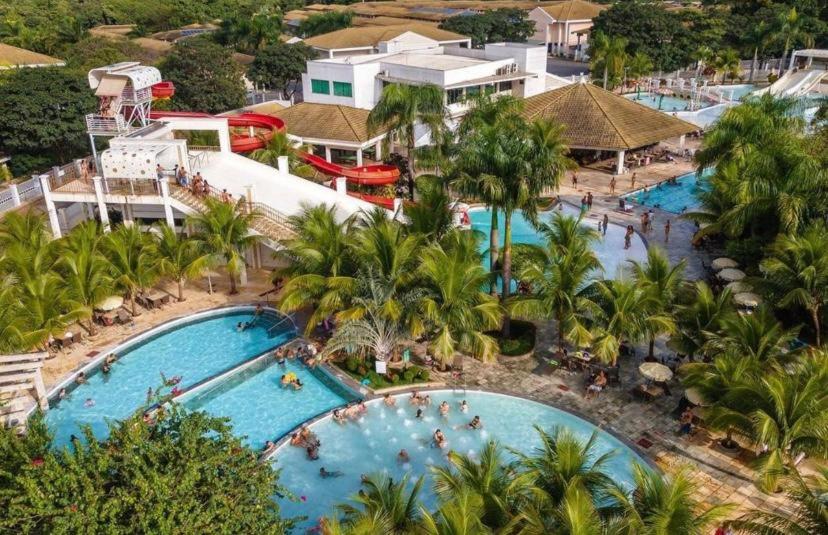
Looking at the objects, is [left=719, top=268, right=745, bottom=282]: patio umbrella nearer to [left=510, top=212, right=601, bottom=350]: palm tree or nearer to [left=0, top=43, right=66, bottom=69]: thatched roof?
[left=510, top=212, right=601, bottom=350]: palm tree

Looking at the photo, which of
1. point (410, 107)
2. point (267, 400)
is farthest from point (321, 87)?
point (267, 400)

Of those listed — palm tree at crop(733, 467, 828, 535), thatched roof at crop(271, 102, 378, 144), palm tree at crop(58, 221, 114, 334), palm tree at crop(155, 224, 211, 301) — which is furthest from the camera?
thatched roof at crop(271, 102, 378, 144)

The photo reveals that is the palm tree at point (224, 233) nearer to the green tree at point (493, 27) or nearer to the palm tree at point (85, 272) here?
the palm tree at point (85, 272)

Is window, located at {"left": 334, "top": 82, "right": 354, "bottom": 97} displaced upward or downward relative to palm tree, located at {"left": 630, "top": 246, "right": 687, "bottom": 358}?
upward

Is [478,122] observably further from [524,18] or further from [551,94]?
[524,18]

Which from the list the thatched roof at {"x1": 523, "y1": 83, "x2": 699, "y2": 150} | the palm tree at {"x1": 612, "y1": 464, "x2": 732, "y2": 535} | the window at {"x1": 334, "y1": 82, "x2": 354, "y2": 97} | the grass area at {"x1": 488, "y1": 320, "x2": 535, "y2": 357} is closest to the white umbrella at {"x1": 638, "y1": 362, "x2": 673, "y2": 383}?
the grass area at {"x1": 488, "y1": 320, "x2": 535, "y2": 357}

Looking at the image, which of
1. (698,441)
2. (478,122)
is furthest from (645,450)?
(478,122)
